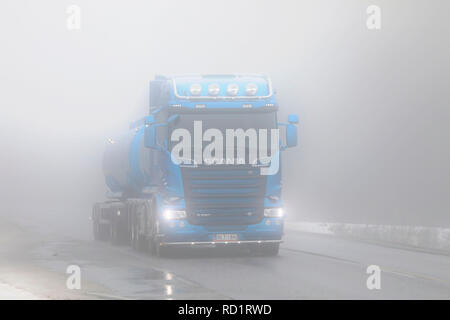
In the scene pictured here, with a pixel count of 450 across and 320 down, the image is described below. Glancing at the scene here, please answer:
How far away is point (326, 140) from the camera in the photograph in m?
94.6

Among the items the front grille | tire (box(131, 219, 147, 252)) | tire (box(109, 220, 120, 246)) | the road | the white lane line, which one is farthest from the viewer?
tire (box(109, 220, 120, 246))

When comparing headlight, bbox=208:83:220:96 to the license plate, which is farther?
headlight, bbox=208:83:220:96

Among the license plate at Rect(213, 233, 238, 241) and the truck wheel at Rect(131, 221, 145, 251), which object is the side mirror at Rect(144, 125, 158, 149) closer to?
the license plate at Rect(213, 233, 238, 241)

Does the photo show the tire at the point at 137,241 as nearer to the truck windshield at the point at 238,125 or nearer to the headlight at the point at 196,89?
the truck windshield at the point at 238,125

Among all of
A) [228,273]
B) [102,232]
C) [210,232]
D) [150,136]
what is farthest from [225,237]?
[102,232]

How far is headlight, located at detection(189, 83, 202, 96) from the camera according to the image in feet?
61.6

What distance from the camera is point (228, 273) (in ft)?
51.0

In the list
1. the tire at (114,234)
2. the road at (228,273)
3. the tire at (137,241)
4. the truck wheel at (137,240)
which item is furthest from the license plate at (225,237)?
the tire at (114,234)

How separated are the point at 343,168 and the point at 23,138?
396 ft

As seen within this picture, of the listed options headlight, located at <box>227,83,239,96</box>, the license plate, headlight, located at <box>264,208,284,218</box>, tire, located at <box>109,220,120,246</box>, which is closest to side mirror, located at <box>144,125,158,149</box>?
headlight, located at <box>227,83,239,96</box>

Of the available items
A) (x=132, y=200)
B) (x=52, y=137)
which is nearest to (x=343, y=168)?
(x=132, y=200)

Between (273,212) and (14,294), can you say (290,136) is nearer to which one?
(273,212)

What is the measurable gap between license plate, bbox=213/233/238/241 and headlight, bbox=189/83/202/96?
120 inches

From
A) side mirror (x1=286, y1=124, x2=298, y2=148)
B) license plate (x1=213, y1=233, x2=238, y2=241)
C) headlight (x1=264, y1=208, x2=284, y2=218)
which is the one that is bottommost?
license plate (x1=213, y1=233, x2=238, y2=241)
